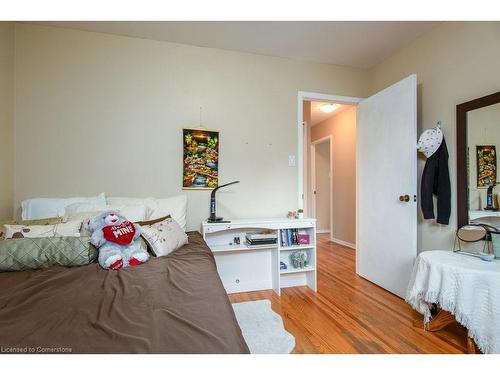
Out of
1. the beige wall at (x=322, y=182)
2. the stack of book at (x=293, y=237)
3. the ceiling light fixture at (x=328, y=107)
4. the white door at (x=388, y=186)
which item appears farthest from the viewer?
the beige wall at (x=322, y=182)

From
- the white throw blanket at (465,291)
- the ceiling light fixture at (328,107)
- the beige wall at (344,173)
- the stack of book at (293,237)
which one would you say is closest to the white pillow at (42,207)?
the stack of book at (293,237)

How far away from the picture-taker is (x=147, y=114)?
7.97ft

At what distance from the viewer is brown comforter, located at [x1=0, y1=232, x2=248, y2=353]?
74 centimetres

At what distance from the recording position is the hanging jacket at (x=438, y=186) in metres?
2.10

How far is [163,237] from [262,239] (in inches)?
39.7

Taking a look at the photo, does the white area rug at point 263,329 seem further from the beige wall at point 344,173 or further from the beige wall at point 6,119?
the beige wall at point 344,173

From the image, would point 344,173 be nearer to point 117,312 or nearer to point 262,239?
point 262,239

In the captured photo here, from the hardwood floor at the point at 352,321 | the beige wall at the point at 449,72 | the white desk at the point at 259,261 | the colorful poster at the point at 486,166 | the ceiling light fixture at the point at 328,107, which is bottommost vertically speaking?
the hardwood floor at the point at 352,321

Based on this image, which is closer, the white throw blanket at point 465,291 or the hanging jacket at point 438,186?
the white throw blanket at point 465,291

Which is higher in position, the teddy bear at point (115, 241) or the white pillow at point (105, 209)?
the white pillow at point (105, 209)

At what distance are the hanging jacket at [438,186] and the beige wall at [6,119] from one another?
3.56 meters

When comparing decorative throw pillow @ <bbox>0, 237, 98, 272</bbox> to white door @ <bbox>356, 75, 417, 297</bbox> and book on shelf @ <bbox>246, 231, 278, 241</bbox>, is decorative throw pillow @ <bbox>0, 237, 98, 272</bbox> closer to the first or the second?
book on shelf @ <bbox>246, 231, 278, 241</bbox>

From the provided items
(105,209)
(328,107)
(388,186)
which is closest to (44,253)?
(105,209)
